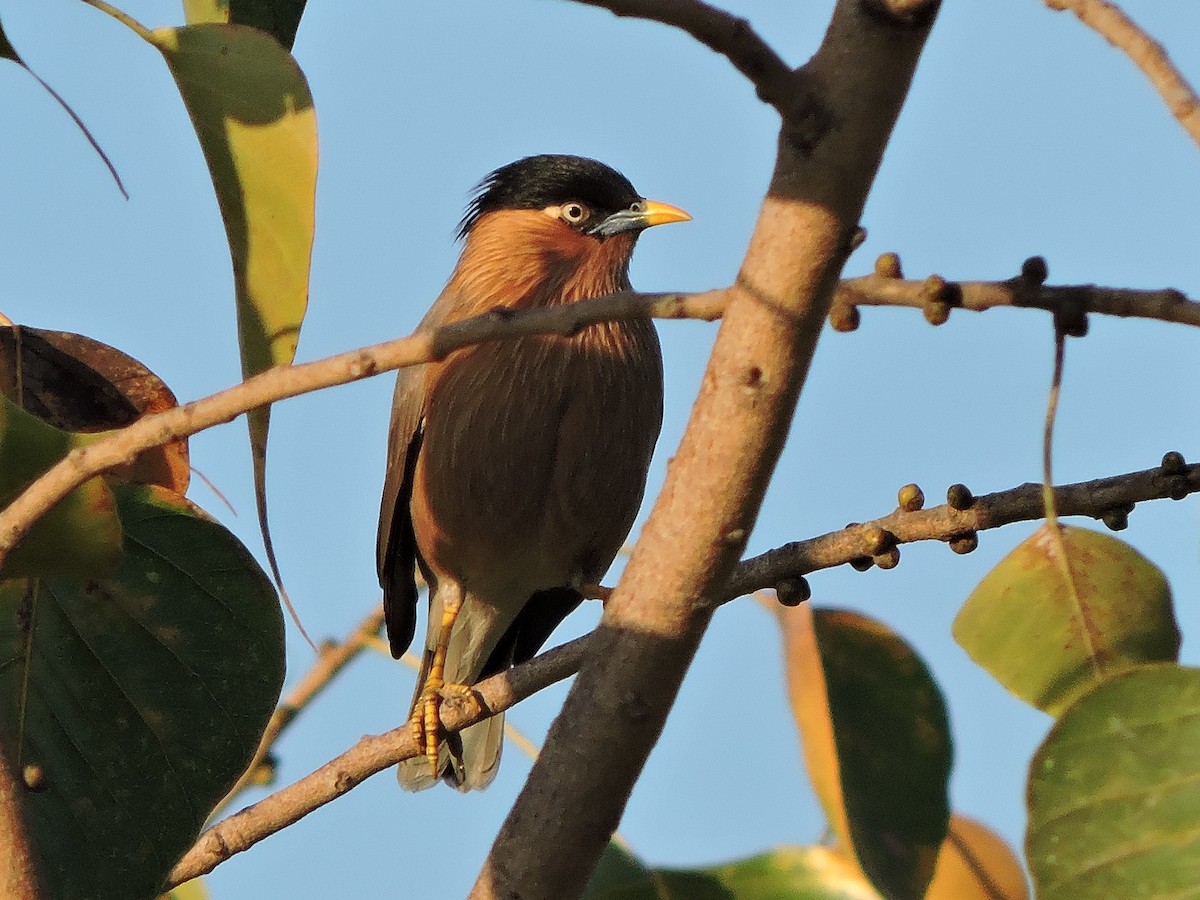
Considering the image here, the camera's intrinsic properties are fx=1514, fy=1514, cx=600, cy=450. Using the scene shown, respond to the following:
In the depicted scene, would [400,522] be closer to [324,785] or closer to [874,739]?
[324,785]

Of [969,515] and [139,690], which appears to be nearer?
[139,690]

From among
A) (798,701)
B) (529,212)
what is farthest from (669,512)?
(529,212)

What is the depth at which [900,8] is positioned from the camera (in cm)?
154

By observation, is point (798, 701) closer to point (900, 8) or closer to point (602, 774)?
point (602, 774)

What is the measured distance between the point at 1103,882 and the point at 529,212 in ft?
15.2

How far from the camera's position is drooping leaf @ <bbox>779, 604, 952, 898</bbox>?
215 centimetres

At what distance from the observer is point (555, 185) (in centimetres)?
577

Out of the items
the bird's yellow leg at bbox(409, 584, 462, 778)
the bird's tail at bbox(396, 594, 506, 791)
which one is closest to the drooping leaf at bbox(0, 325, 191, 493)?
the bird's yellow leg at bbox(409, 584, 462, 778)

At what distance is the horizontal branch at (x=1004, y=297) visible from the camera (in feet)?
4.64

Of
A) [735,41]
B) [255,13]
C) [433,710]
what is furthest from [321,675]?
[735,41]

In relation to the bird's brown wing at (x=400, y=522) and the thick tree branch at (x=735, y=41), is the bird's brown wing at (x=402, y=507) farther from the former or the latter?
the thick tree branch at (x=735, y=41)

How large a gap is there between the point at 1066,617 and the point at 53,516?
1.26 metres

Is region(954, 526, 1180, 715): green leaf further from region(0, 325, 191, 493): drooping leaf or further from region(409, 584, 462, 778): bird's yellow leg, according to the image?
region(409, 584, 462, 778): bird's yellow leg

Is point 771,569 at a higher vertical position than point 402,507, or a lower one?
lower
